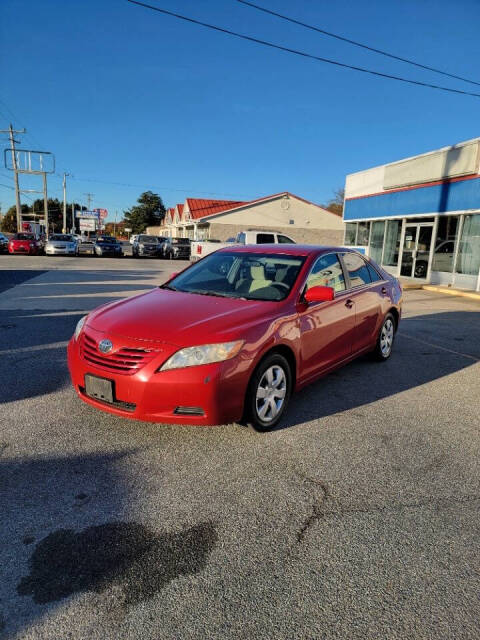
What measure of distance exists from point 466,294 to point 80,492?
1346cm

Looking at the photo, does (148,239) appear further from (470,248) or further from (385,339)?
(385,339)

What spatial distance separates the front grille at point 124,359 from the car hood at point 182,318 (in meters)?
0.13

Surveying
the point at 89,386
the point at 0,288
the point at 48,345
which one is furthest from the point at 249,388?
the point at 0,288

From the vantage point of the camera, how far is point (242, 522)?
254cm

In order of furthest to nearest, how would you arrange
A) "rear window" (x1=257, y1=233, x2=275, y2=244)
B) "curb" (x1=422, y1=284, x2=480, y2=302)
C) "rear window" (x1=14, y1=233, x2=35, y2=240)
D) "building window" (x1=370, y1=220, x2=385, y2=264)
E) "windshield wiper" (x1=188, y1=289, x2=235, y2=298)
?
"rear window" (x1=14, y1=233, x2=35, y2=240), "rear window" (x1=257, y1=233, x2=275, y2=244), "building window" (x1=370, y1=220, x2=385, y2=264), "curb" (x1=422, y1=284, x2=480, y2=302), "windshield wiper" (x1=188, y1=289, x2=235, y2=298)

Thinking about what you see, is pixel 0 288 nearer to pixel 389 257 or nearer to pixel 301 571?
pixel 301 571

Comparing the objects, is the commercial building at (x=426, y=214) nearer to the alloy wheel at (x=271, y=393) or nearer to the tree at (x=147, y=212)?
the alloy wheel at (x=271, y=393)

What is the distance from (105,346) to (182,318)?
0.63m

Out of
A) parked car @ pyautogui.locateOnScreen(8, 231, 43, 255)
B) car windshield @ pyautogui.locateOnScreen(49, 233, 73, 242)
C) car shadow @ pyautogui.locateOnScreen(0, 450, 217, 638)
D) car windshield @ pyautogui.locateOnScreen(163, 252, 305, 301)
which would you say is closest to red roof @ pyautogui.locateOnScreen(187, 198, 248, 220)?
car windshield @ pyautogui.locateOnScreen(49, 233, 73, 242)

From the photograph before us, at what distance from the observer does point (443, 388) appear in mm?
5086

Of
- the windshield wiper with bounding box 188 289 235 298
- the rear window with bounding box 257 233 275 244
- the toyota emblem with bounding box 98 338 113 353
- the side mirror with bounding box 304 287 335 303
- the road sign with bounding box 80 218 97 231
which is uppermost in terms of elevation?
the road sign with bounding box 80 218 97 231

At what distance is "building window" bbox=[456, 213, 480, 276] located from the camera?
46.0ft

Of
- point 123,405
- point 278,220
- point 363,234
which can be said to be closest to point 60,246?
point 363,234

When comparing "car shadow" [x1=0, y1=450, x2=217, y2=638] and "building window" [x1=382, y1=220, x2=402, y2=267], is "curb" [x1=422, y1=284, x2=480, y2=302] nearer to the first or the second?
"building window" [x1=382, y1=220, x2=402, y2=267]
